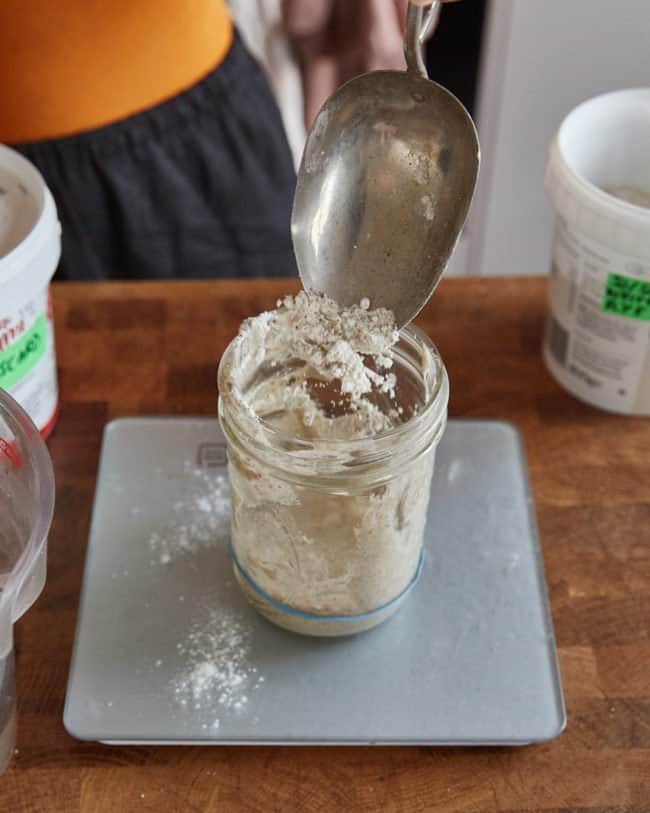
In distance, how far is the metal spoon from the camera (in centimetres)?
56

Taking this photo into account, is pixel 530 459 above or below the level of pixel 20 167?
below

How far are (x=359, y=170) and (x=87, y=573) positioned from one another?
28 centimetres

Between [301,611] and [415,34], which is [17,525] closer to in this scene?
[301,611]

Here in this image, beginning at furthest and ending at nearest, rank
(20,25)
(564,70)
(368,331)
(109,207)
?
1. (564,70)
2. (109,207)
3. (20,25)
4. (368,331)

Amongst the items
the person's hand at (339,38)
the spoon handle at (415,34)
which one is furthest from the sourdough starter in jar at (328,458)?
the person's hand at (339,38)

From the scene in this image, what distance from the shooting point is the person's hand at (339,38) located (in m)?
0.92

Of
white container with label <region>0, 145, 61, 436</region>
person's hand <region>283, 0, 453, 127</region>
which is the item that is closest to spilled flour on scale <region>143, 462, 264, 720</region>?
white container with label <region>0, 145, 61, 436</region>

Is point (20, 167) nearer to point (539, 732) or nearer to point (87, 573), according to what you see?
point (87, 573)

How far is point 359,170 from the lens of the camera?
57 centimetres

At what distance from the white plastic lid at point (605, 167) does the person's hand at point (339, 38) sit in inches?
8.9

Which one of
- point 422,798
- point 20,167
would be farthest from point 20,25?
point 422,798

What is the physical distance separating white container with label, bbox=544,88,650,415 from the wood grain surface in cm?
3

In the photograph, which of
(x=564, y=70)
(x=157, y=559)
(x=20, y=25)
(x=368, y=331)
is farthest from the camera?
(x=564, y=70)

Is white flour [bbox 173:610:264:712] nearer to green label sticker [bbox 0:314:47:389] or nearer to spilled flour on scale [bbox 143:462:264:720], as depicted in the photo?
spilled flour on scale [bbox 143:462:264:720]
